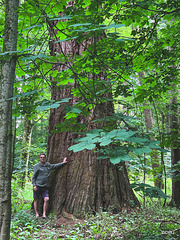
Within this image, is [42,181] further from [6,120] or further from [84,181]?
[6,120]

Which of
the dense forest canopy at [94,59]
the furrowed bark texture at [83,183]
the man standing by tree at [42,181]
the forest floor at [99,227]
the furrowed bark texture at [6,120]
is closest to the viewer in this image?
the dense forest canopy at [94,59]

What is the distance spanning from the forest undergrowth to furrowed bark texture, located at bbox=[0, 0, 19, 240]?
57.1 inches

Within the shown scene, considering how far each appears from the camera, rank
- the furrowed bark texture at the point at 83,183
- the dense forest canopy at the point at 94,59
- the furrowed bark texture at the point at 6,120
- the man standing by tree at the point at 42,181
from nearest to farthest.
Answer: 1. the dense forest canopy at the point at 94,59
2. the furrowed bark texture at the point at 6,120
3. the furrowed bark texture at the point at 83,183
4. the man standing by tree at the point at 42,181

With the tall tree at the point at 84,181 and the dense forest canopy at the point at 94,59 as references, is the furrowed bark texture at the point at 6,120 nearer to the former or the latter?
the dense forest canopy at the point at 94,59

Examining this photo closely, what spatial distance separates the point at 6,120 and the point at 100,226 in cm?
289

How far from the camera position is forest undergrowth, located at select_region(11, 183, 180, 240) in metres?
3.27

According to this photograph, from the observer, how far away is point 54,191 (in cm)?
491

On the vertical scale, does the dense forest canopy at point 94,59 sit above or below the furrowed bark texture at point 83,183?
above

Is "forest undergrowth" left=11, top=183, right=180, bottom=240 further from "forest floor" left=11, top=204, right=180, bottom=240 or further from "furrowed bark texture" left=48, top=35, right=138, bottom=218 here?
"furrowed bark texture" left=48, top=35, right=138, bottom=218

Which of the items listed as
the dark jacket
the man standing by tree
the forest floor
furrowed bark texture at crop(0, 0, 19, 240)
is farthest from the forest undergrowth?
furrowed bark texture at crop(0, 0, 19, 240)

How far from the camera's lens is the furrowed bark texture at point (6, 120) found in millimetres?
2193

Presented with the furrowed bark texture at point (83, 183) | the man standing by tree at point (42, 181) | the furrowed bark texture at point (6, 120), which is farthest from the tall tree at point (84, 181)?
the furrowed bark texture at point (6, 120)

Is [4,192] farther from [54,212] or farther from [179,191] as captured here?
[179,191]

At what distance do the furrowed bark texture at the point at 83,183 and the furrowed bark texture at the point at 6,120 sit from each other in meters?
2.14
